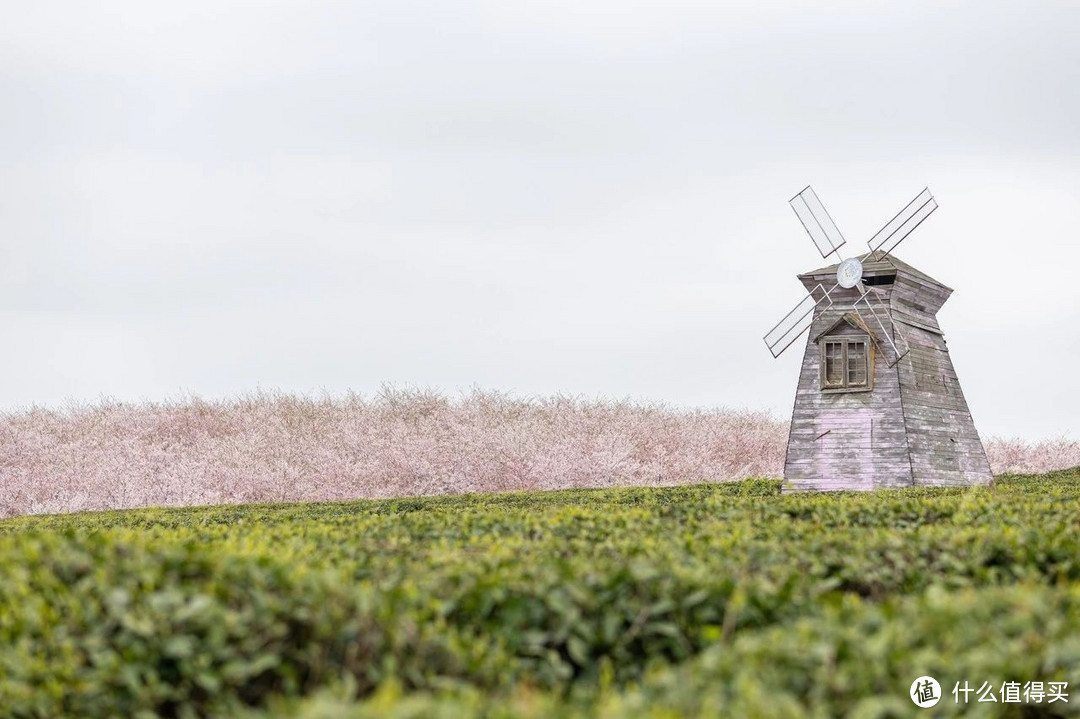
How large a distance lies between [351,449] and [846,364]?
56.1 ft

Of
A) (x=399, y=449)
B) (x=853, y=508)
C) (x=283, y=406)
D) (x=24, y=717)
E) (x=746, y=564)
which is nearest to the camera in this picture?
(x=24, y=717)

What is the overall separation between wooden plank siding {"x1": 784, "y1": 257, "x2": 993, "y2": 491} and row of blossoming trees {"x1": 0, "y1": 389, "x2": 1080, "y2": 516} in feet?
34.9

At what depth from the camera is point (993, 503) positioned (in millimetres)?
12805

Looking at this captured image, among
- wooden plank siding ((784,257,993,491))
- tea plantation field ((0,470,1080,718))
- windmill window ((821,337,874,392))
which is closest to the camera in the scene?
tea plantation field ((0,470,1080,718))

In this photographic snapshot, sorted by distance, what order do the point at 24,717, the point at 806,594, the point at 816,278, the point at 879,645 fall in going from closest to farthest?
the point at 879,645 < the point at 24,717 < the point at 806,594 < the point at 816,278

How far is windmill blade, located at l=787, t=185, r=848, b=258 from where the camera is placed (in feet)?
82.7

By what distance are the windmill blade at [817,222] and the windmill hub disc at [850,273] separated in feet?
2.93

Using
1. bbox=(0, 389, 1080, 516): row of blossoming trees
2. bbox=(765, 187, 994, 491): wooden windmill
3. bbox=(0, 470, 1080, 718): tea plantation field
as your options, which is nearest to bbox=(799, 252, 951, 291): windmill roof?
bbox=(765, 187, 994, 491): wooden windmill

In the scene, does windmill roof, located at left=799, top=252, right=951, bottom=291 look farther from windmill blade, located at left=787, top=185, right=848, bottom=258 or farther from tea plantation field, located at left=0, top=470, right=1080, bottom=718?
tea plantation field, located at left=0, top=470, right=1080, bottom=718

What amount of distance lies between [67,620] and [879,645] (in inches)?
169

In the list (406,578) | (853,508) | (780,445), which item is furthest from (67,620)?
(780,445)

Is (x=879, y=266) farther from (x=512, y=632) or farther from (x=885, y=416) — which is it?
(x=512, y=632)

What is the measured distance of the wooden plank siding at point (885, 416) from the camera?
2352 cm

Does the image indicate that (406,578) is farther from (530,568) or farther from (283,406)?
(283,406)
